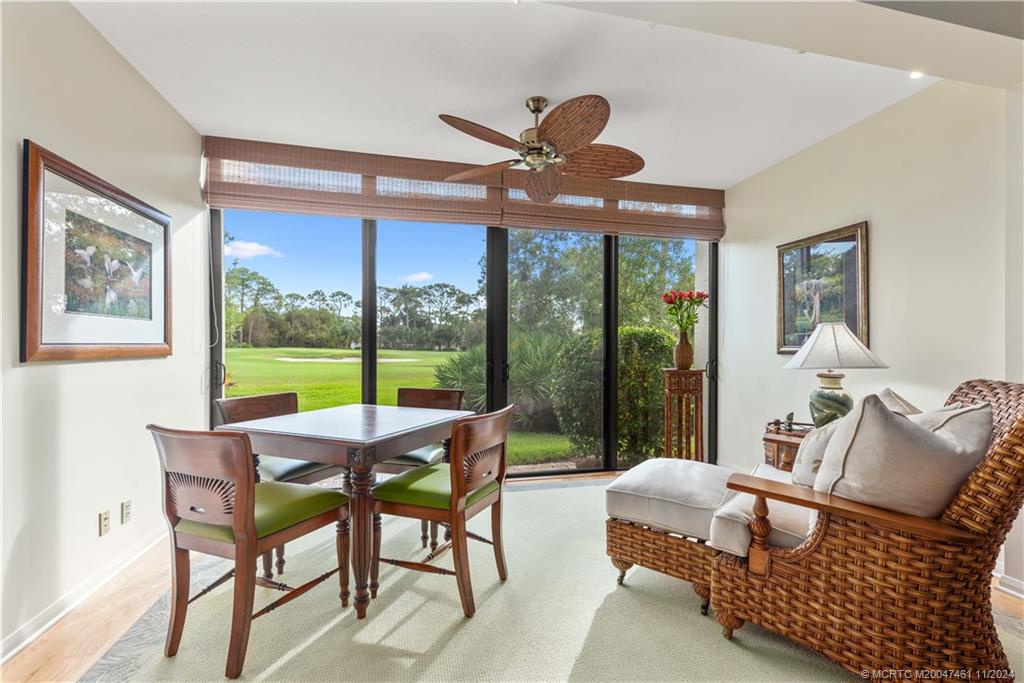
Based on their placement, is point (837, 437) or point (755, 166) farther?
point (755, 166)

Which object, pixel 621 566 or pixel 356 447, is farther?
pixel 621 566

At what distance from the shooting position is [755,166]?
3.84m

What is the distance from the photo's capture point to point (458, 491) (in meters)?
1.97

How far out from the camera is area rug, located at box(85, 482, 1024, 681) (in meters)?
1.71

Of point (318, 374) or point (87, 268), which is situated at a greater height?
point (87, 268)

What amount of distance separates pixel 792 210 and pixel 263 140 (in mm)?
3729

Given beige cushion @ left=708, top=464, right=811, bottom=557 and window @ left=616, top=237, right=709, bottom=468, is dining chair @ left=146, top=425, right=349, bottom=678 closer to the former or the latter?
beige cushion @ left=708, top=464, right=811, bottom=557

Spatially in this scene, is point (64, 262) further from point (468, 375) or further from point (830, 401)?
point (830, 401)

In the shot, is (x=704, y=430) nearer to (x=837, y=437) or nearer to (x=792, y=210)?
(x=792, y=210)

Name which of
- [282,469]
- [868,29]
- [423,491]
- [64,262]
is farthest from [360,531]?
[868,29]

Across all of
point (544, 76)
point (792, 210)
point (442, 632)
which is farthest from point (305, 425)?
point (792, 210)

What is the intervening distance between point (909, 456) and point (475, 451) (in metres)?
1.43

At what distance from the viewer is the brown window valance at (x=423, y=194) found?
3379mm

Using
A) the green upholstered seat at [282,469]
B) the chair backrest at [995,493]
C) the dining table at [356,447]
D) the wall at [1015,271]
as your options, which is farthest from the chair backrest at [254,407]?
the wall at [1015,271]
